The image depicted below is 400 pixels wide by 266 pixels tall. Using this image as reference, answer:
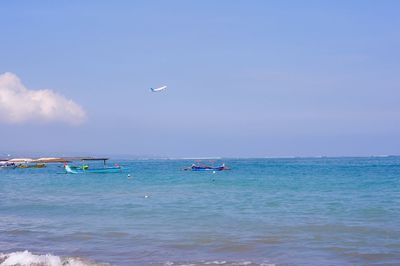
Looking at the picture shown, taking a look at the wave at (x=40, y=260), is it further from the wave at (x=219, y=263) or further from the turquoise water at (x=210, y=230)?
the wave at (x=219, y=263)

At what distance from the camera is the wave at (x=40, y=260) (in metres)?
13.4

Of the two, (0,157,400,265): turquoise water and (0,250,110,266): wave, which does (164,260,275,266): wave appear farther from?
(0,250,110,266): wave

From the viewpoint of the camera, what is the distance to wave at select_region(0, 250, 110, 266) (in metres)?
13.4

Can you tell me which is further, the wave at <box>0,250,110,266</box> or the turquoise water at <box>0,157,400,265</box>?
the turquoise water at <box>0,157,400,265</box>

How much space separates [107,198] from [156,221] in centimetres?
1149

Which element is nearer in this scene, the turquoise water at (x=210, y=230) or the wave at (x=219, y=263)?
the wave at (x=219, y=263)

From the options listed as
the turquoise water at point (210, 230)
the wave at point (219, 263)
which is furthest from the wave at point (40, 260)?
the wave at point (219, 263)

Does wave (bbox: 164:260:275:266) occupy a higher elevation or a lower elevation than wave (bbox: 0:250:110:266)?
lower

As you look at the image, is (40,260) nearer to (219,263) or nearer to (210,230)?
(219,263)

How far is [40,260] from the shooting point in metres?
13.6

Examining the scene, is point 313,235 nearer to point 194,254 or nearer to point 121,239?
point 194,254

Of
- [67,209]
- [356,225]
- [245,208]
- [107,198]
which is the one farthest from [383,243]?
[107,198]

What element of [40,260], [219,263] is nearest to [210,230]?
[219,263]

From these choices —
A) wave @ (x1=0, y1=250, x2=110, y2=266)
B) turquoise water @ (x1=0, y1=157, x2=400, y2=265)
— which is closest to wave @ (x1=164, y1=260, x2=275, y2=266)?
turquoise water @ (x1=0, y1=157, x2=400, y2=265)
